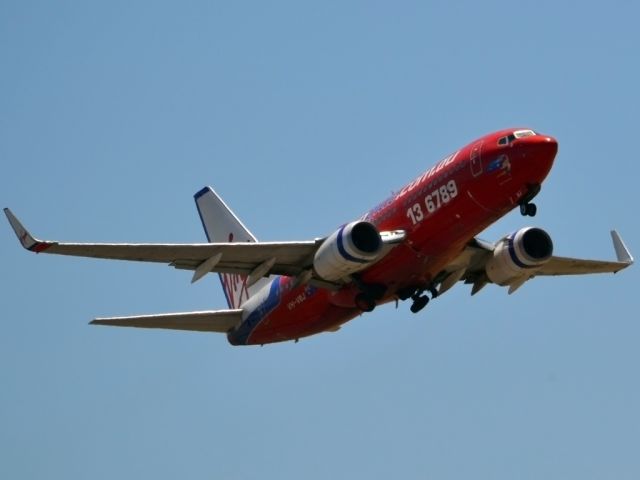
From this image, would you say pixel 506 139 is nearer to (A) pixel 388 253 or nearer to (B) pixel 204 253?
(A) pixel 388 253

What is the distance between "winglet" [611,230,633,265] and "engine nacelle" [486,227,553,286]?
25.7ft

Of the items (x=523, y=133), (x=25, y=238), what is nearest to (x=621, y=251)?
(x=523, y=133)

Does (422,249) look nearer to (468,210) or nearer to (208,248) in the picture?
(468,210)

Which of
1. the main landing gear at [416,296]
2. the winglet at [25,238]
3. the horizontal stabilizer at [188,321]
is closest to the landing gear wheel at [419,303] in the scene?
the main landing gear at [416,296]

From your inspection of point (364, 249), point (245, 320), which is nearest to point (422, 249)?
point (364, 249)

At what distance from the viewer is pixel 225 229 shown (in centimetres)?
6775

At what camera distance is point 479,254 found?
2371 inches

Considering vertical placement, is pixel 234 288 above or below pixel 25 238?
below

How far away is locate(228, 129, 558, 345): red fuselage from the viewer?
52656 millimetres

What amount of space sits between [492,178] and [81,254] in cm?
1469

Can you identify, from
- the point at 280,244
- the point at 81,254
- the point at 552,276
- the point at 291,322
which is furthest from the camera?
the point at 552,276

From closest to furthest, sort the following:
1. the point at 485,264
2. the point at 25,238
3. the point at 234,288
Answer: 1. the point at 25,238
2. the point at 485,264
3. the point at 234,288

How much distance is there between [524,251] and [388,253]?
6.51 meters

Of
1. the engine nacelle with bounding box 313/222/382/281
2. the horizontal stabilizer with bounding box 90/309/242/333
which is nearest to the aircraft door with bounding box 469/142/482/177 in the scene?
the engine nacelle with bounding box 313/222/382/281
